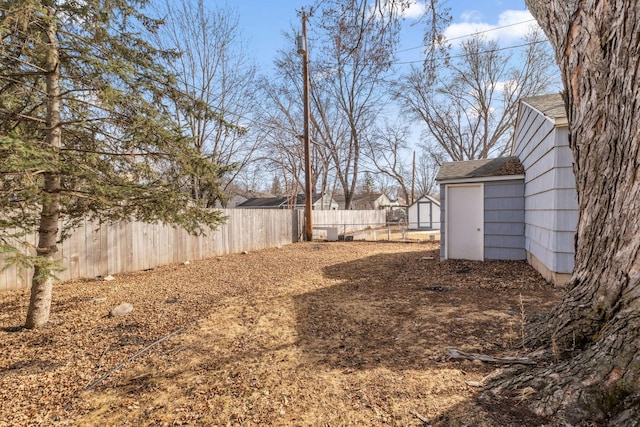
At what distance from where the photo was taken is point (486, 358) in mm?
2537

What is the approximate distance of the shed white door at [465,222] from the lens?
7.25m

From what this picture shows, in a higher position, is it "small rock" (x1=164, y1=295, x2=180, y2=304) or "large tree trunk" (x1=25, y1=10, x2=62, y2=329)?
"large tree trunk" (x1=25, y1=10, x2=62, y2=329)

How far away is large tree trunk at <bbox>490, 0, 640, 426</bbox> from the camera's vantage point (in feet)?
5.49

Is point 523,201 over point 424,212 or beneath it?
over

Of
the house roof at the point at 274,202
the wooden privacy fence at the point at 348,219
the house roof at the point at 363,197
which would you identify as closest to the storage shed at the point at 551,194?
the wooden privacy fence at the point at 348,219

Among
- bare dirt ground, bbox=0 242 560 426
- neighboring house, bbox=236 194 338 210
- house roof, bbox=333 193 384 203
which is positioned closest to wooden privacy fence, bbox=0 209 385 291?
bare dirt ground, bbox=0 242 560 426

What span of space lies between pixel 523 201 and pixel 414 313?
445 cm

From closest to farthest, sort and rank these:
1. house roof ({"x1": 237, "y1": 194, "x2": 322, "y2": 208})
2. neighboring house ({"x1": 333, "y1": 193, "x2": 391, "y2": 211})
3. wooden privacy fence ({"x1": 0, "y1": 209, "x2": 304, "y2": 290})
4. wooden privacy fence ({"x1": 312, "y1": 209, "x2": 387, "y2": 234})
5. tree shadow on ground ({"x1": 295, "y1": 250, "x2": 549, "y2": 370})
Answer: tree shadow on ground ({"x1": 295, "y1": 250, "x2": 549, "y2": 370}) → wooden privacy fence ({"x1": 0, "y1": 209, "x2": 304, "y2": 290}) → wooden privacy fence ({"x1": 312, "y1": 209, "x2": 387, "y2": 234}) → house roof ({"x1": 237, "y1": 194, "x2": 322, "y2": 208}) → neighboring house ({"x1": 333, "y1": 193, "x2": 391, "y2": 211})

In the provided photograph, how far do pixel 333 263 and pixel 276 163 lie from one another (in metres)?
13.1

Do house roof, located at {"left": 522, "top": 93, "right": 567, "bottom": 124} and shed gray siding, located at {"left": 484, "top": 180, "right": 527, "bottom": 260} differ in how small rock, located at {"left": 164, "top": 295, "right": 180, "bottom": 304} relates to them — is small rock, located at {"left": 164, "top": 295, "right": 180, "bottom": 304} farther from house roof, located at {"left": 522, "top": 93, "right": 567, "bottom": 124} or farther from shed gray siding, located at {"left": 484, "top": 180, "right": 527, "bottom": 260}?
shed gray siding, located at {"left": 484, "top": 180, "right": 527, "bottom": 260}

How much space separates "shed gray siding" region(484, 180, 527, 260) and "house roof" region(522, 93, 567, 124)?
1612mm

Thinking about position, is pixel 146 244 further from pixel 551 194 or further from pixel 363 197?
pixel 363 197

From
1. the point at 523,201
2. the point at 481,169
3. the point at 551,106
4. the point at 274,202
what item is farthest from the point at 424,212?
the point at 551,106

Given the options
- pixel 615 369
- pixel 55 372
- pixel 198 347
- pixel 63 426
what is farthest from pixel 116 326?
pixel 615 369
